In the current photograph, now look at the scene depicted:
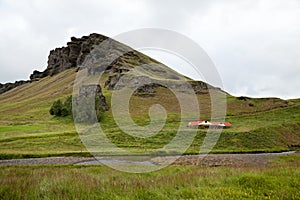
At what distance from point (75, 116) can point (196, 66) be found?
238 ft

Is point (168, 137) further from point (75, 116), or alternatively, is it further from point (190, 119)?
point (75, 116)

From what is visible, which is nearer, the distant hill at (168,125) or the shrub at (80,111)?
the distant hill at (168,125)

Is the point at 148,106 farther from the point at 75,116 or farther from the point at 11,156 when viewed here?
the point at 11,156

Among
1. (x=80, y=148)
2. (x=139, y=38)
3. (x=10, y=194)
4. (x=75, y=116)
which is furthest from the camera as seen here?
(x=75, y=116)

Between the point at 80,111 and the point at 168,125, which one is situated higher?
the point at 80,111

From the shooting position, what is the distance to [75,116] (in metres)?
89.2

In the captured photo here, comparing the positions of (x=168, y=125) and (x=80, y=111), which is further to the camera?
→ (x=80, y=111)

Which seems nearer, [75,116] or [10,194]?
[10,194]

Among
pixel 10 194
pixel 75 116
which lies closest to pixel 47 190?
pixel 10 194

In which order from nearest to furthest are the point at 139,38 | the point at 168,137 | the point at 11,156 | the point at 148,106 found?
the point at 139,38, the point at 11,156, the point at 168,137, the point at 148,106

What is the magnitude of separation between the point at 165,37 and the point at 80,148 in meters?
31.8

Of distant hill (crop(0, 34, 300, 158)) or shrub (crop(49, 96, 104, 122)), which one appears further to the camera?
shrub (crop(49, 96, 104, 122))

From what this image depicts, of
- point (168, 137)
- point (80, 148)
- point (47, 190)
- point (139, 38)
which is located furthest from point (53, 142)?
point (47, 190)

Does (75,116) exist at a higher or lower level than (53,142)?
higher
